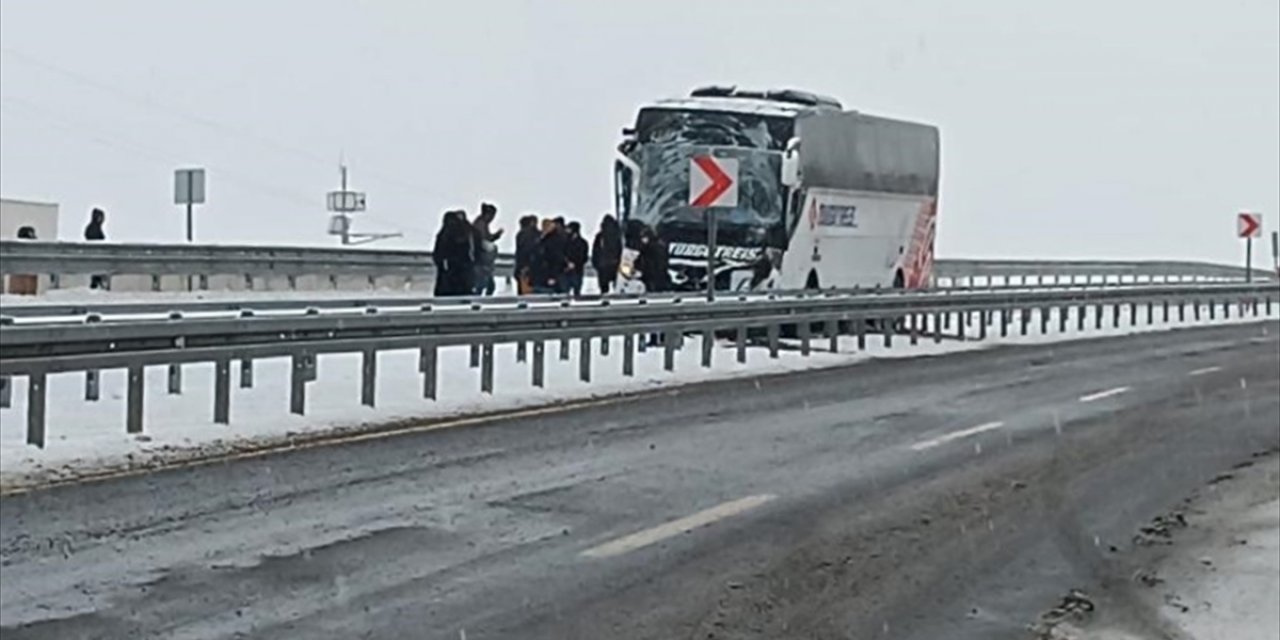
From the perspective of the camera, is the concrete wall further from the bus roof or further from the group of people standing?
the group of people standing

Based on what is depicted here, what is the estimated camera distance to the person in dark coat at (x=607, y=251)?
31.3 meters

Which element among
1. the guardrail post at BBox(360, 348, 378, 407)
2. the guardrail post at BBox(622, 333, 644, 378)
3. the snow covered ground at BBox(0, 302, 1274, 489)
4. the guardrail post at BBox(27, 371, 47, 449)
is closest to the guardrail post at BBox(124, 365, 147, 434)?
the snow covered ground at BBox(0, 302, 1274, 489)

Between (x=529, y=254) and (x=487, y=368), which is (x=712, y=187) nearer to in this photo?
(x=529, y=254)

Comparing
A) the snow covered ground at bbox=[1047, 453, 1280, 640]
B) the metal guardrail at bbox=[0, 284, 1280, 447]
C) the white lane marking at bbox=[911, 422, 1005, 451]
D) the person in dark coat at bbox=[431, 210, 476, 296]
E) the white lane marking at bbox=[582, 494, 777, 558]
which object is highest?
the person in dark coat at bbox=[431, 210, 476, 296]

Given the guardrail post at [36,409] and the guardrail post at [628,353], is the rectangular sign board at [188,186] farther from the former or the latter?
the guardrail post at [36,409]

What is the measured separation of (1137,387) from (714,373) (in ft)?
15.5

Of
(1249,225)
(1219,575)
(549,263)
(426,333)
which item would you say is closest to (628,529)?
(1219,575)

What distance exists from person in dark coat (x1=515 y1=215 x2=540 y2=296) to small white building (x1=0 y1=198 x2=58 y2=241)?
61.1 ft

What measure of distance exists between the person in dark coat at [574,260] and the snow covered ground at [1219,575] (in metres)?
15.7

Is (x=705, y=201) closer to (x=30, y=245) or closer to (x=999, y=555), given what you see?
(x=30, y=245)

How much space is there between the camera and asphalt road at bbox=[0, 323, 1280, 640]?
9.05 m

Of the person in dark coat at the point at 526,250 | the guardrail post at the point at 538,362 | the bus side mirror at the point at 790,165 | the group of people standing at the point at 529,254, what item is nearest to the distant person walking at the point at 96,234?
the group of people standing at the point at 529,254

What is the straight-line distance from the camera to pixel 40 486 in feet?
41.4

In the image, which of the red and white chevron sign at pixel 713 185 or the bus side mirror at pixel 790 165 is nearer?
the red and white chevron sign at pixel 713 185
